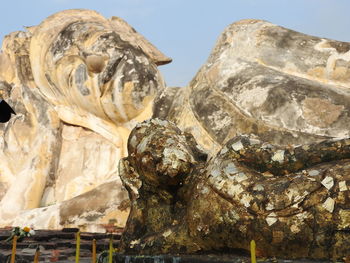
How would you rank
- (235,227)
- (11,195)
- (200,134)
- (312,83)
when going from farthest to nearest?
(11,195) < (200,134) < (312,83) < (235,227)

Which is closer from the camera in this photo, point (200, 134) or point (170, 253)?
point (170, 253)

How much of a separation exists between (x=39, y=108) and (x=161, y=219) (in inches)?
254

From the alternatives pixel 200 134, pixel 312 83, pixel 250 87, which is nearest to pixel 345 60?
pixel 312 83

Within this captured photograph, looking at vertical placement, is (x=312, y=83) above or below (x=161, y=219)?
above

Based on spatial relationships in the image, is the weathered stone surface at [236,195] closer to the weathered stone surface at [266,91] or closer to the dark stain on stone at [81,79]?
the weathered stone surface at [266,91]

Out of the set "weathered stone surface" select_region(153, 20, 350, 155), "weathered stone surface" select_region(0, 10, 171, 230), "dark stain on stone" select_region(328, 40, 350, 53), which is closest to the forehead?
"weathered stone surface" select_region(0, 10, 171, 230)

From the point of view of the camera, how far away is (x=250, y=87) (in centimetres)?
635

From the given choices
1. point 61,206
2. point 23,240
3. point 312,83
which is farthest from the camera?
point 61,206

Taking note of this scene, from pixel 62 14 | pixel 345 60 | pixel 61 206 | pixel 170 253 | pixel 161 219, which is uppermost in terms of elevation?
pixel 62 14

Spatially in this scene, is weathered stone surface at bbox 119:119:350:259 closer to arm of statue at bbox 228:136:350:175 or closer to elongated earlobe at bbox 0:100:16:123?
arm of statue at bbox 228:136:350:175

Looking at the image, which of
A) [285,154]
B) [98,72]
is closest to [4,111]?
[285,154]

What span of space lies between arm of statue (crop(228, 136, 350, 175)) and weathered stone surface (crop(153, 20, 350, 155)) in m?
2.51

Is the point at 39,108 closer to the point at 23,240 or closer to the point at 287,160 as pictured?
the point at 23,240

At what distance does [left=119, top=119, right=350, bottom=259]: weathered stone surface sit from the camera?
8.71ft
